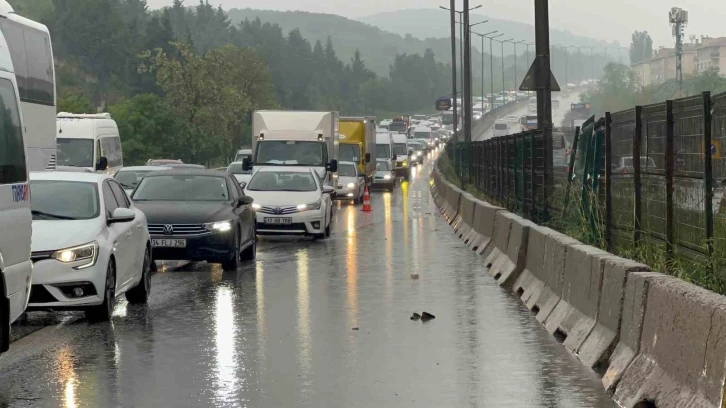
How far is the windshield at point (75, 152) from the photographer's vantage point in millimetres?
39062

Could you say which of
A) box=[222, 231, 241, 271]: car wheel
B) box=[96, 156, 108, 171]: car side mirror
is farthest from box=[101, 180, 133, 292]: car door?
box=[96, 156, 108, 171]: car side mirror

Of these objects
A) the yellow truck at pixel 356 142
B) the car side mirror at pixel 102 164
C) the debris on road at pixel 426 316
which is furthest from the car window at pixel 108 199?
the yellow truck at pixel 356 142

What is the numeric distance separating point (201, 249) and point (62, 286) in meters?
6.14

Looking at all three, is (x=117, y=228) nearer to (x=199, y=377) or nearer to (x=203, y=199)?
(x=199, y=377)

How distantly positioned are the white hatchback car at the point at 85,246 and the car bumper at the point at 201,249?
3305mm

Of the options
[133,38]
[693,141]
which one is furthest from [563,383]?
[133,38]

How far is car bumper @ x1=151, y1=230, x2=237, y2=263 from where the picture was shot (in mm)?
19328

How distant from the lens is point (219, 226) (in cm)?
1952

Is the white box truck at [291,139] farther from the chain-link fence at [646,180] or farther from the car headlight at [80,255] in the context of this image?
the car headlight at [80,255]

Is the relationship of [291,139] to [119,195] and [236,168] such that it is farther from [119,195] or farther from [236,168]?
[119,195]

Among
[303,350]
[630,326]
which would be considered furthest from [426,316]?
[630,326]

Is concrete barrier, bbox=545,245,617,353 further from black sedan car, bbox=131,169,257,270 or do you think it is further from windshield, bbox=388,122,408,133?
windshield, bbox=388,122,408,133

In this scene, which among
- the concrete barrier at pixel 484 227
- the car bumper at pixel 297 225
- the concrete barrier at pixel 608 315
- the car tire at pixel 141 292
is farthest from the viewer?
the car bumper at pixel 297 225

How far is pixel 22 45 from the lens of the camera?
2666 centimetres
